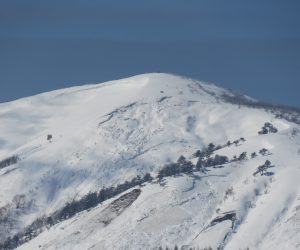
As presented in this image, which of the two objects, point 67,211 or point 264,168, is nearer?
point 264,168

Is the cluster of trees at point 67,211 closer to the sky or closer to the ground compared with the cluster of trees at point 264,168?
closer to the ground

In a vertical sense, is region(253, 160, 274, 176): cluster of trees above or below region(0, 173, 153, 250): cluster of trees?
above

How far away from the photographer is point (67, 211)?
619 feet

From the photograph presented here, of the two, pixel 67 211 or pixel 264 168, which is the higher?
pixel 264 168

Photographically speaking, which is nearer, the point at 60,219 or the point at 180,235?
the point at 180,235

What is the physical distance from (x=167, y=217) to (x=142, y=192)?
16.5 meters

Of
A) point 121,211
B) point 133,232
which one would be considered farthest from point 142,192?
point 133,232

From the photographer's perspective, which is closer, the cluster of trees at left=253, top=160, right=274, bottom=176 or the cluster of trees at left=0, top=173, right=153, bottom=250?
the cluster of trees at left=0, top=173, right=153, bottom=250

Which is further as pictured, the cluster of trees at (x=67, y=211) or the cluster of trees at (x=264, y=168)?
the cluster of trees at (x=264, y=168)

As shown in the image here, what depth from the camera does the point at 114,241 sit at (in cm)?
15688

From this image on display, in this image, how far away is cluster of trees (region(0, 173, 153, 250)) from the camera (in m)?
178

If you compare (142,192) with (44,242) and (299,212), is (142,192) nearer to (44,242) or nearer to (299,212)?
(44,242)

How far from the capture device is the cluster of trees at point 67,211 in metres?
178

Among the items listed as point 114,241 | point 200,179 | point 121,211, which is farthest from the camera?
point 200,179
